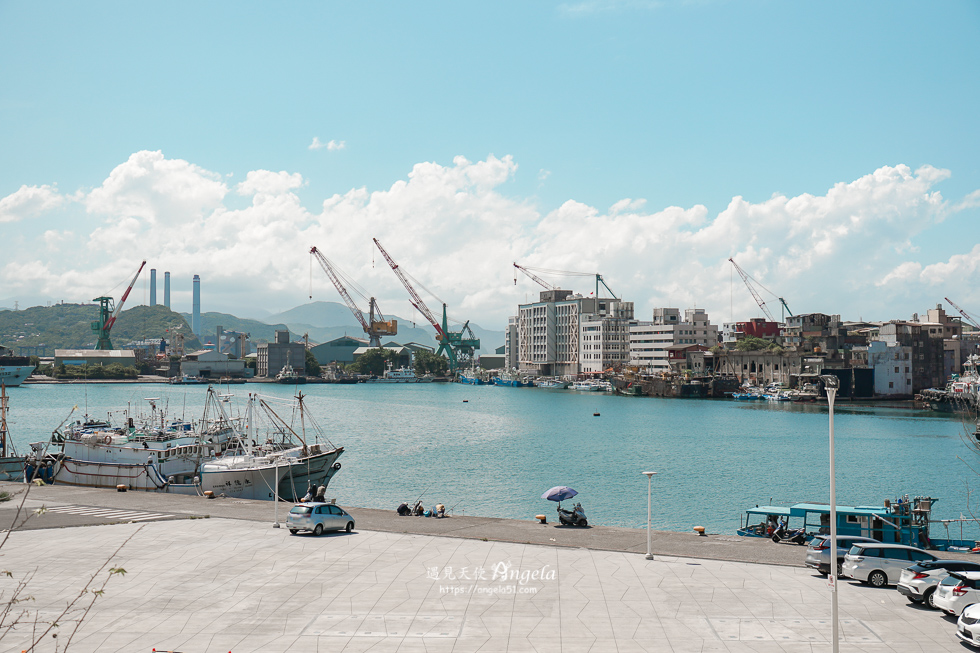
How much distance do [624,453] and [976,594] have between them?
50837mm

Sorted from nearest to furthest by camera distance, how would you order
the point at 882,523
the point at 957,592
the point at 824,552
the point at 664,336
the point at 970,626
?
the point at 970,626
the point at 957,592
the point at 824,552
the point at 882,523
the point at 664,336

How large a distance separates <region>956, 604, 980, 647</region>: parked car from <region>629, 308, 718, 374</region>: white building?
171015 millimetres

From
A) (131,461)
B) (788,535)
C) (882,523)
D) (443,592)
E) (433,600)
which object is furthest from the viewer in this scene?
(131,461)

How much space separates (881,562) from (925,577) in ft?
6.00

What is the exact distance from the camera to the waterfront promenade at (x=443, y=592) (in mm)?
15141

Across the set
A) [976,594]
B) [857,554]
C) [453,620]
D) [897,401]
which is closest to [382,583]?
[453,620]

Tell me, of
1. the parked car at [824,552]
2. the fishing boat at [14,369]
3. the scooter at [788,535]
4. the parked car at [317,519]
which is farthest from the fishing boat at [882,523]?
the fishing boat at [14,369]

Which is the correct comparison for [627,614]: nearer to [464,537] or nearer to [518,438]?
[464,537]

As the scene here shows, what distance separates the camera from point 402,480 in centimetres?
5078

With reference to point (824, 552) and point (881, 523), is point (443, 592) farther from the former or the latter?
point (881, 523)

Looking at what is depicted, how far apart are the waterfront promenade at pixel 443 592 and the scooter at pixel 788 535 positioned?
128cm

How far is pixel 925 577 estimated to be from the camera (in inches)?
695

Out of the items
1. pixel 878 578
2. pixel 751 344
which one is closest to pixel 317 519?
pixel 878 578

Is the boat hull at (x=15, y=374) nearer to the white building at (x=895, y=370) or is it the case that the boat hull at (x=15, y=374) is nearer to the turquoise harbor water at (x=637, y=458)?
the turquoise harbor water at (x=637, y=458)
